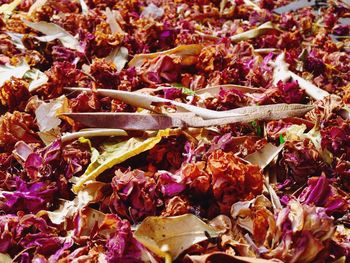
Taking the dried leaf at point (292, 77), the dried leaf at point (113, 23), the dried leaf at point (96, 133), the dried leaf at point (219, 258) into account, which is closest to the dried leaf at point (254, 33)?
the dried leaf at point (292, 77)

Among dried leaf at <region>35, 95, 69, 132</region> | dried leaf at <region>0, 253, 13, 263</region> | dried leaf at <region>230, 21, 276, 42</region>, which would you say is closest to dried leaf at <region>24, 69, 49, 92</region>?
dried leaf at <region>35, 95, 69, 132</region>

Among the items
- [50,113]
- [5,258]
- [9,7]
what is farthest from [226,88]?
[9,7]

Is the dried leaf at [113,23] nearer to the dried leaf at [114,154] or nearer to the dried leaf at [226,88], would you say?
the dried leaf at [226,88]

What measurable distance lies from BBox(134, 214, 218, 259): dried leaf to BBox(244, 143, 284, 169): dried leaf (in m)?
0.30

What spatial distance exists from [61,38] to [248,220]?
4.26ft

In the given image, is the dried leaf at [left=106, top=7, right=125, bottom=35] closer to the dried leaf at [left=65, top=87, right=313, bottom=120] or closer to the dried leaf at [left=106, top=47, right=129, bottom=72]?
the dried leaf at [left=106, top=47, right=129, bottom=72]

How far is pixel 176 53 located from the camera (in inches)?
79.9

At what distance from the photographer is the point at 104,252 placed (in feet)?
4.02

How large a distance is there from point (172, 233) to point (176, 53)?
0.98 m

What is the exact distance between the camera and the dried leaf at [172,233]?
116cm

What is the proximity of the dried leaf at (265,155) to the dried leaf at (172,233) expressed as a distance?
0.30 metres

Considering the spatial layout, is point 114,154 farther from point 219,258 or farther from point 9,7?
point 9,7

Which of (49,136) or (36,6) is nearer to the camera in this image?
(49,136)

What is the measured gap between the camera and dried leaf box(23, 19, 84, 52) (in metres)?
A: 2.17
